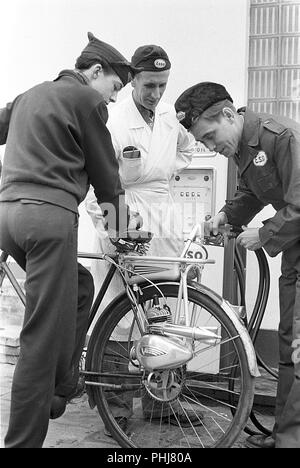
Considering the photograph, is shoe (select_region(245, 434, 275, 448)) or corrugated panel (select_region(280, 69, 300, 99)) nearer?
shoe (select_region(245, 434, 275, 448))

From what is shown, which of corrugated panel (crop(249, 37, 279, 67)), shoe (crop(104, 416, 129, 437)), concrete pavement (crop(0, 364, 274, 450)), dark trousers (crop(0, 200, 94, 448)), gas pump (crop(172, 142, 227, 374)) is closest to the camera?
dark trousers (crop(0, 200, 94, 448))

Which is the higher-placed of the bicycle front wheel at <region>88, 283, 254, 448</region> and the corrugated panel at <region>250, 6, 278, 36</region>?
the corrugated panel at <region>250, 6, 278, 36</region>

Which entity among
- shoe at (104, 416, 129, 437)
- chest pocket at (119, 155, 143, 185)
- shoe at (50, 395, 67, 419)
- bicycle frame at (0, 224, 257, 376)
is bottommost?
shoe at (104, 416, 129, 437)

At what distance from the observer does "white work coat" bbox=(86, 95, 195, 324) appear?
10.7 ft

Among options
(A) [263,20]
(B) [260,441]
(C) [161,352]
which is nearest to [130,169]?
(C) [161,352]

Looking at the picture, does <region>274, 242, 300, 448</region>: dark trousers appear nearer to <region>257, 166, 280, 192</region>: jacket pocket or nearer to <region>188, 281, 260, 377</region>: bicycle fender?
<region>188, 281, 260, 377</region>: bicycle fender

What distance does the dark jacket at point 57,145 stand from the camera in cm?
251

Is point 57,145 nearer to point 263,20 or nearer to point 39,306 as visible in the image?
point 39,306

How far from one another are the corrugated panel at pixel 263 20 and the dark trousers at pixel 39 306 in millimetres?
1946

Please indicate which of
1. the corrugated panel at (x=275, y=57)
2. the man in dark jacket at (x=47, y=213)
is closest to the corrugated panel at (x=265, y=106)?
the corrugated panel at (x=275, y=57)

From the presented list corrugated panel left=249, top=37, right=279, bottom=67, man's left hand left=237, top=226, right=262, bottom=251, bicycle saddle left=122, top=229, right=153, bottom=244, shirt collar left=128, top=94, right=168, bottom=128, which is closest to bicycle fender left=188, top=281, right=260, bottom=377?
man's left hand left=237, top=226, right=262, bottom=251

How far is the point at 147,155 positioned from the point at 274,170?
812mm

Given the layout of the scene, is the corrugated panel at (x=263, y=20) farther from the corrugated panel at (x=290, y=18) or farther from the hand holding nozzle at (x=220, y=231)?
the hand holding nozzle at (x=220, y=231)
